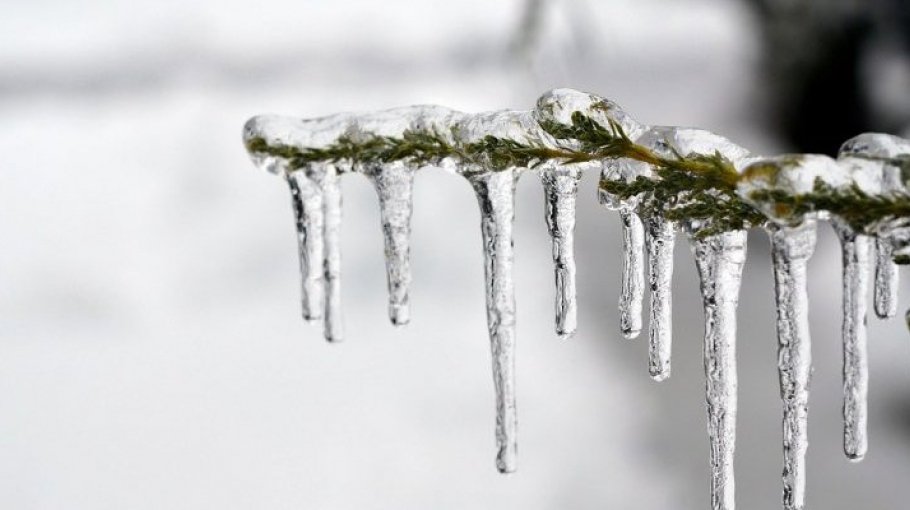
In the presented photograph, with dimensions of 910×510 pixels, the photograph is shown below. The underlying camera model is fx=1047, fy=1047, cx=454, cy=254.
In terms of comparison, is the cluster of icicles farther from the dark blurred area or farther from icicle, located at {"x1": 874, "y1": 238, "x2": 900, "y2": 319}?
the dark blurred area

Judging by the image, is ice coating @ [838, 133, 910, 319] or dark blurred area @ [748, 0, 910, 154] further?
dark blurred area @ [748, 0, 910, 154]

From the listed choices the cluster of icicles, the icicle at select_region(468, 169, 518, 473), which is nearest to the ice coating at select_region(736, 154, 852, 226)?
the cluster of icicles

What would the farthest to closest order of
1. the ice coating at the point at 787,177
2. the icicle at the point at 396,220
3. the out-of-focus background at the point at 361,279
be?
the out-of-focus background at the point at 361,279
the icicle at the point at 396,220
the ice coating at the point at 787,177

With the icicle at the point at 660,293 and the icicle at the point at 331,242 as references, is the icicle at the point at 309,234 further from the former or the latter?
the icicle at the point at 660,293

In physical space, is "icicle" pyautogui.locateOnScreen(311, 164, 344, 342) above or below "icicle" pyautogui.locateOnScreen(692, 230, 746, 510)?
above

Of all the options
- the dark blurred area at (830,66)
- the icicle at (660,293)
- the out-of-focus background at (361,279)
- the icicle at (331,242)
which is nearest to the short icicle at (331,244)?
the icicle at (331,242)

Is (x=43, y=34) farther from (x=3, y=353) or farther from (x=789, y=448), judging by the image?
(x=789, y=448)

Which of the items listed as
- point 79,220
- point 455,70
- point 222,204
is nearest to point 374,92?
point 455,70
